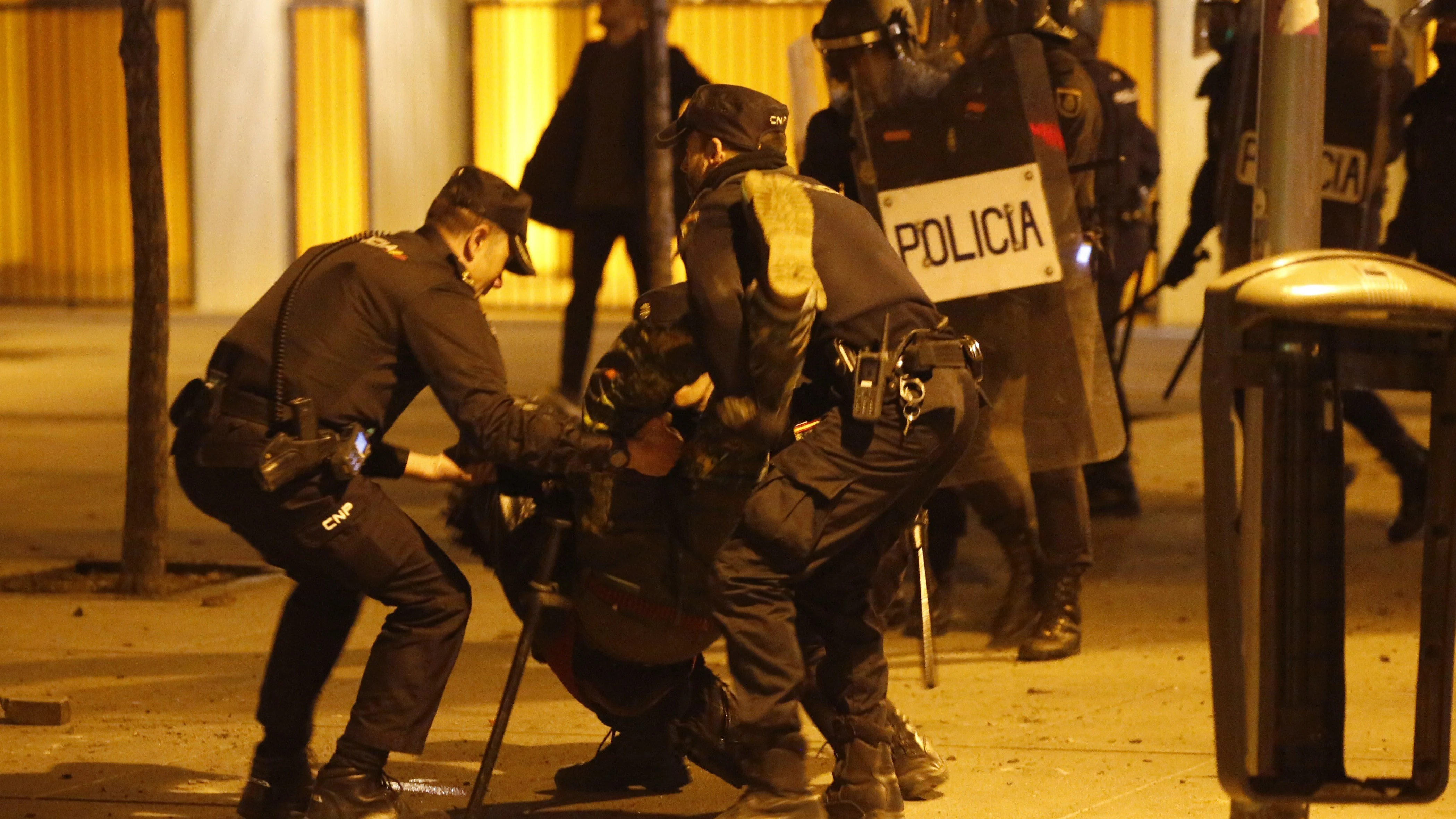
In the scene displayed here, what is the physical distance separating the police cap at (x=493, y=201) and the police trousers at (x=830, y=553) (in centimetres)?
77

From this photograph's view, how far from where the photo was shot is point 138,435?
294 inches

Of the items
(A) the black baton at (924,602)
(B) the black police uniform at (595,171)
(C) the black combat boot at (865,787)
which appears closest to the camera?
(C) the black combat boot at (865,787)

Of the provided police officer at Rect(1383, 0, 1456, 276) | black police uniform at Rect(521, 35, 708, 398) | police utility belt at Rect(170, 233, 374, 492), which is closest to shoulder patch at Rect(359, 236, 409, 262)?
police utility belt at Rect(170, 233, 374, 492)

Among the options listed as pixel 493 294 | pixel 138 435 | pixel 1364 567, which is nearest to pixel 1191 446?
pixel 1364 567

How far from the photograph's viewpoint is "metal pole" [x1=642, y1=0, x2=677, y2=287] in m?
9.24

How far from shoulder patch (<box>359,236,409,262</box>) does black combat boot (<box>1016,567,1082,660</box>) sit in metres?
2.80

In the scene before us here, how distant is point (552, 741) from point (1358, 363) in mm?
2592

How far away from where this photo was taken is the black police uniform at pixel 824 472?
4609mm

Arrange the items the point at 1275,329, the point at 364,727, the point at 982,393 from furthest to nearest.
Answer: the point at 982,393 → the point at 364,727 → the point at 1275,329

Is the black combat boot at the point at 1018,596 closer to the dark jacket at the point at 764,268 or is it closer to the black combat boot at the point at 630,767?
the black combat boot at the point at 630,767

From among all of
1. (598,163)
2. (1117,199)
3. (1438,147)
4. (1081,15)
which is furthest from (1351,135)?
(598,163)

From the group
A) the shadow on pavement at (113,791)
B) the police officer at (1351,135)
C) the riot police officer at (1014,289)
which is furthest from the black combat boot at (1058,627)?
the shadow on pavement at (113,791)

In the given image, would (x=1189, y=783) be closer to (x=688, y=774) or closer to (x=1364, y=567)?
(x=688, y=774)

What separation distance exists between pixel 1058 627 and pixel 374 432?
2.79m
